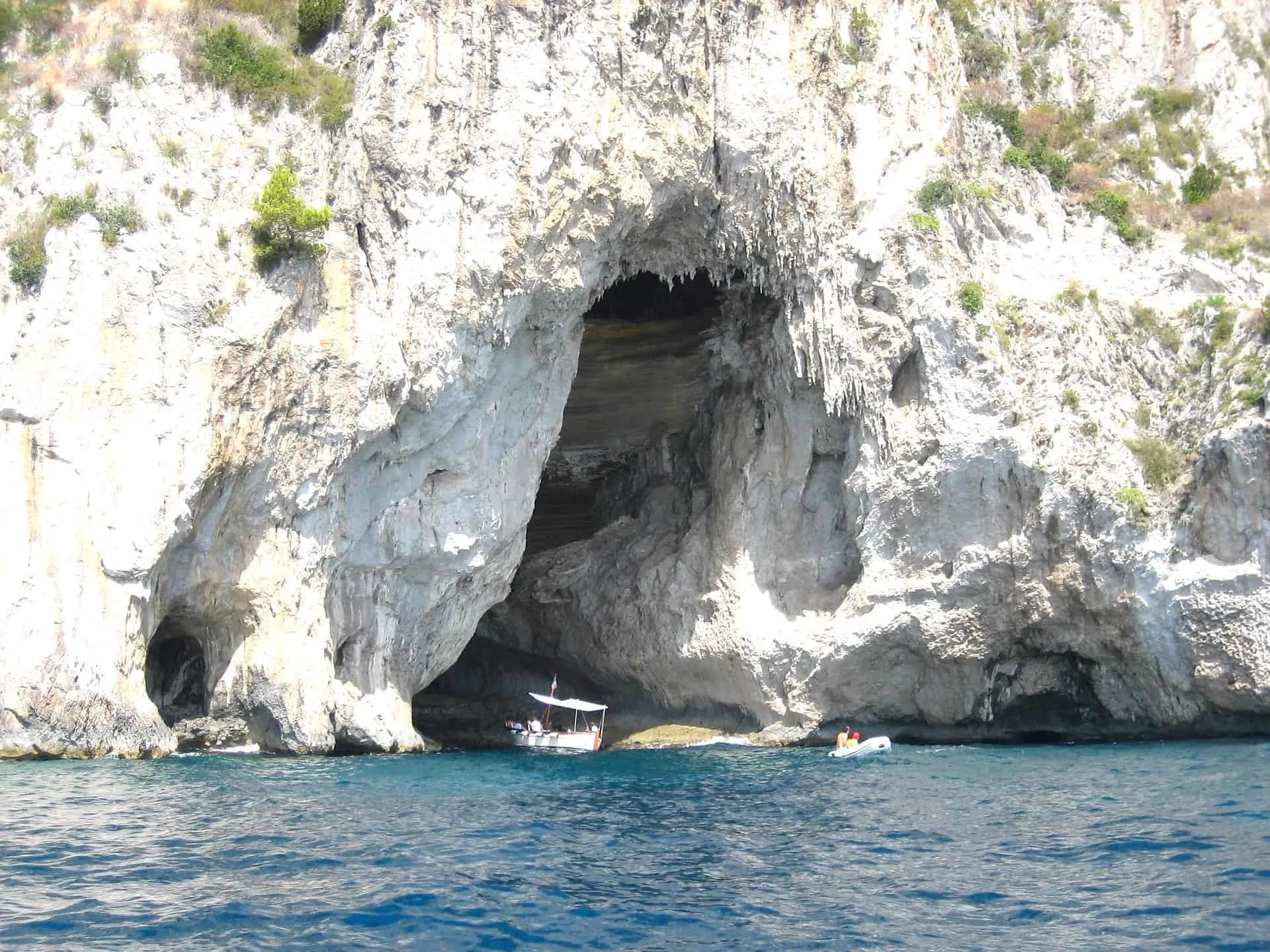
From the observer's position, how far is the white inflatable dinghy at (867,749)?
1136 inches

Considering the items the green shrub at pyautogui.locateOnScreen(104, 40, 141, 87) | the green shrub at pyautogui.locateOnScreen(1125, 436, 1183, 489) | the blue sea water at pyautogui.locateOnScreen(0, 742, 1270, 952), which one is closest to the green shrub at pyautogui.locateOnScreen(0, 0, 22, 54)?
the green shrub at pyautogui.locateOnScreen(104, 40, 141, 87)

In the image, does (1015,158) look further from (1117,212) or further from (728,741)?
(728,741)

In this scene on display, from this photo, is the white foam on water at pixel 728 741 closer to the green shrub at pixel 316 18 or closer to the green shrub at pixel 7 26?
the green shrub at pixel 316 18

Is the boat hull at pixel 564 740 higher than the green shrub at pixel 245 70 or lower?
lower

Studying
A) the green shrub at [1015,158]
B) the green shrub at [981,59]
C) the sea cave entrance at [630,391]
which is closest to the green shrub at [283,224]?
the sea cave entrance at [630,391]

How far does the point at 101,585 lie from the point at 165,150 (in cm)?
1034

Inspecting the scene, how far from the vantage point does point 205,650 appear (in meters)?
29.3

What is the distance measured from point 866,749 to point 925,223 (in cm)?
1237

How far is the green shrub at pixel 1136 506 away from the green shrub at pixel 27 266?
2404 cm

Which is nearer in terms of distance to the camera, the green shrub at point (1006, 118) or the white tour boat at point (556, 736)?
the white tour boat at point (556, 736)

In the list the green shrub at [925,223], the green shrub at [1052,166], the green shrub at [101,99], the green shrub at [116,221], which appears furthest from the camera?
the green shrub at [1052,166]

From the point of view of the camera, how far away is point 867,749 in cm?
2917

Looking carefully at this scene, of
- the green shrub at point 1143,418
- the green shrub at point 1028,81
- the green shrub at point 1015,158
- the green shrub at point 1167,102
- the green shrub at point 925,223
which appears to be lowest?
the green shrub at point 1143,418

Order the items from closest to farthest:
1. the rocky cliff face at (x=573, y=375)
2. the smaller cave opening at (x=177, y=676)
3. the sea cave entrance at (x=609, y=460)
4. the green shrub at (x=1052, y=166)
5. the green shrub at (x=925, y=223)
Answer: the rocky cliff face at (x=573, y=375) < the smaller cave opening at (x=177, y=676) < the green shrub at (x=925, y=223) < the green shrub at (x=1052, y=166) < the sea cave entrance at (x=609, y=460)
